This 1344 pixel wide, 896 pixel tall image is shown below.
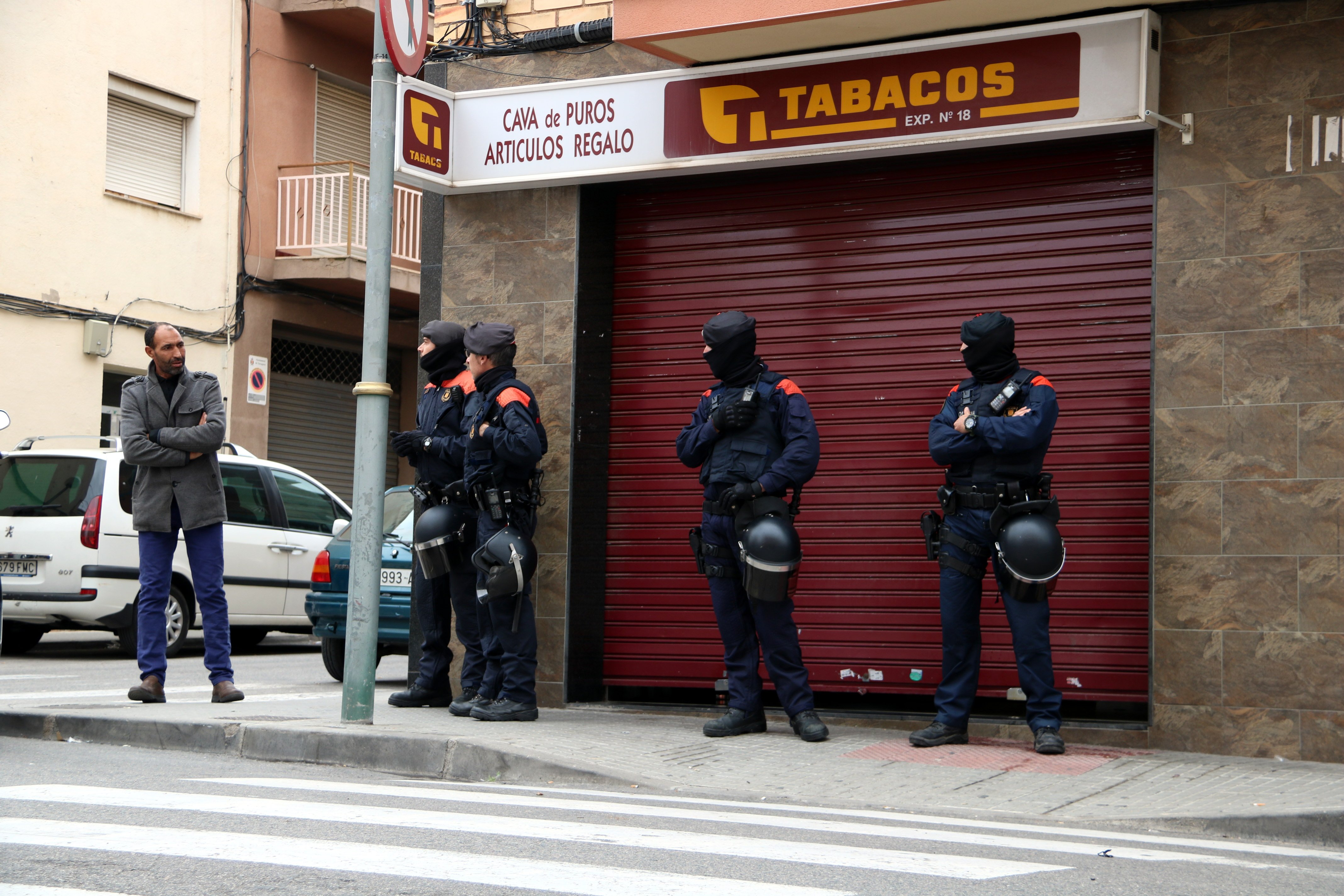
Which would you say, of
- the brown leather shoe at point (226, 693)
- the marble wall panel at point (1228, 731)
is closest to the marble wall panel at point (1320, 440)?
the marble wall panel at point (1228, 731)

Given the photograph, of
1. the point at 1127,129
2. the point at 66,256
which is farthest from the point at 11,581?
the point at 1127,129

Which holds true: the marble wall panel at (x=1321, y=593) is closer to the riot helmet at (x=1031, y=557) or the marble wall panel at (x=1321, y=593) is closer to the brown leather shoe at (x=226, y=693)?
the riot helmet at (x=1031, y=557)

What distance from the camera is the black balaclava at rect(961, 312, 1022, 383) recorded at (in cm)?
700

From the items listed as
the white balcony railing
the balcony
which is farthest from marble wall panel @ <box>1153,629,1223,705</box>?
the white balcony railing

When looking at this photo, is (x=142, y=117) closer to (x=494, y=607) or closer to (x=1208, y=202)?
(x=494, y=607)

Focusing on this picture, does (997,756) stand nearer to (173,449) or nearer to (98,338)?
(173,449)

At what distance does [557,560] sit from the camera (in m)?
8.66

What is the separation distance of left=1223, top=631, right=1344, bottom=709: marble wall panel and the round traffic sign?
15.3 feet

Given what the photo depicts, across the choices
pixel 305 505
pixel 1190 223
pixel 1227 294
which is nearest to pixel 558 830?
pixel 1227 294

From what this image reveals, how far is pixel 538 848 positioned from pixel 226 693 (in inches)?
170

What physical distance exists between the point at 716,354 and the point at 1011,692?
226cm

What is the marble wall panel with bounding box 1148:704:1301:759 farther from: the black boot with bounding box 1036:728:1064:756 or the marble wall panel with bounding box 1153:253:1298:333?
the marble wall panel with bounding box 1153:253:1298:333

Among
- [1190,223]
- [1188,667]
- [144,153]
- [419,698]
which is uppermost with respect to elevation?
[144,153]

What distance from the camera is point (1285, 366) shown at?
7.03 meters
